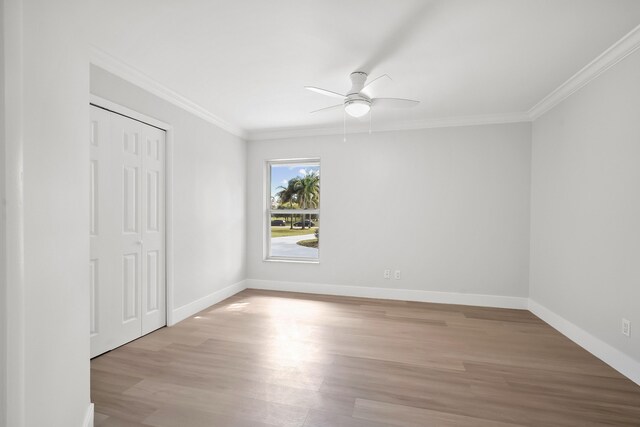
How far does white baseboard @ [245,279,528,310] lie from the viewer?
14.5 feet

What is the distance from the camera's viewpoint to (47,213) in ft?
4.51

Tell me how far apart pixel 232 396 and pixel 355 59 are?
286cm

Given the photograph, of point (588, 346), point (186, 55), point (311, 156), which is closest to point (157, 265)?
point (186, 55)

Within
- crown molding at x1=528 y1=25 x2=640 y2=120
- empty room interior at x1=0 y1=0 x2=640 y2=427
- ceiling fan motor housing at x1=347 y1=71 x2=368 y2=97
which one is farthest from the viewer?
ceiling fan motor housing at x1=347 y1=71 x2=368 y2=97

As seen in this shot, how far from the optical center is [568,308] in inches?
134

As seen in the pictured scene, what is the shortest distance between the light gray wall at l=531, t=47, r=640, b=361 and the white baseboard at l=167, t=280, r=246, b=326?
4.32 m

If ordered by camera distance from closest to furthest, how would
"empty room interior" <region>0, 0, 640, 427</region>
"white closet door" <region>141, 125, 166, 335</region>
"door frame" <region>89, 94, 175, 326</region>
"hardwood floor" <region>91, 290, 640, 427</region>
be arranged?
A: "empty room interior" <region>0, 0, 640, 427</region> → "hardwood floor" <region>91, 290, 640, 427</region> → "white closet door" <region>141, 125, 166, 335</region> → "door frame" <region>89, 94, 175, 326</region>

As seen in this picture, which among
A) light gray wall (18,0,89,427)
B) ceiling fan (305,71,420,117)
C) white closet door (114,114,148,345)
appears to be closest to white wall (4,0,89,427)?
light gray wall (18,0,89,427)

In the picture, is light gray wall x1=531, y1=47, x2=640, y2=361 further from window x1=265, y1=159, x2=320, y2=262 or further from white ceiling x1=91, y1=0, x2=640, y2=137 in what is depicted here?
window x1=265, y1=159, x2=320, y2=262

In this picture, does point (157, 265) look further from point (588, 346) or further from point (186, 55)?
point (588, 346)

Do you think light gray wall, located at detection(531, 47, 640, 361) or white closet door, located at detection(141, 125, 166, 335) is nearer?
light gray wall, located at detection(531, 47, 640, 361)

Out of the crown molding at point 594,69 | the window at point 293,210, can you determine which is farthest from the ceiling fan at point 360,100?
the window at point 293,210

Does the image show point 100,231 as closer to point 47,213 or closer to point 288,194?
point 47,213

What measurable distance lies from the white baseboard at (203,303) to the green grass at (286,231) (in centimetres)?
100
